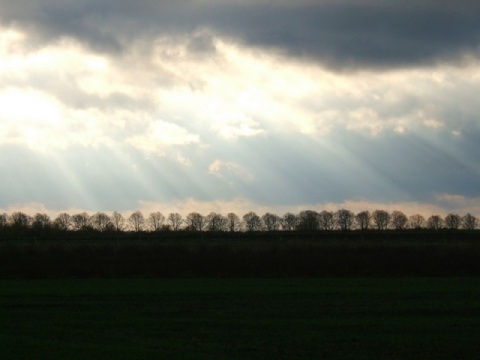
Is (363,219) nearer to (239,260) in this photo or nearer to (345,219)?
(345,219)

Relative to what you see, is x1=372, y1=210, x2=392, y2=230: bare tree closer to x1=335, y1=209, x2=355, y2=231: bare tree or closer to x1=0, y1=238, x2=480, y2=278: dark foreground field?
x1=335, y1=209, x2=355, y2=231: bare tree

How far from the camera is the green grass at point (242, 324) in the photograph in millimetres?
21391

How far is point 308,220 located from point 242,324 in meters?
160

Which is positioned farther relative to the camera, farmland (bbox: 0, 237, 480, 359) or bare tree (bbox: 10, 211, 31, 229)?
bare tree (bbox: 10, 211, 31, 229)

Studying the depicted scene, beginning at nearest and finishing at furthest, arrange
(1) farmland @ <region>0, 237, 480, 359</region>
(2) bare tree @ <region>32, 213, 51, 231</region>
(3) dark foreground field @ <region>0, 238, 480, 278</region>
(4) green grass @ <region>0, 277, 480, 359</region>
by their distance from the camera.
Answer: (4) green grass @ <region>0, 277, 480, 359</region> → (1) farmland @ <region>0, 237, 480, 359</region> → (3) dark foreground field @ <region>0, 238, 480, 278</region> → (2) bare tree @ <region>32, 213, 51, 231</region>

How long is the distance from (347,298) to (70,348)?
920 inches

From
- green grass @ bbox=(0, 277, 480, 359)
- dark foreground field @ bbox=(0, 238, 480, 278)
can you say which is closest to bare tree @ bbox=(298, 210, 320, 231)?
dark foreground field @ bbox=(0, 238, 480, 278)

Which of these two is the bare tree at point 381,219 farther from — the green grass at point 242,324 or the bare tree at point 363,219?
the green grass at point 242,324

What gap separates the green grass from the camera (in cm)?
2139

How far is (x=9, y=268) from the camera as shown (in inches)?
2960

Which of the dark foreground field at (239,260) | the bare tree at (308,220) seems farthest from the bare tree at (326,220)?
the dark foreground field at (239,260)

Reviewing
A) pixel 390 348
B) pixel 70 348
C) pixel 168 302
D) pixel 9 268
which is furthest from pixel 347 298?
pixel 9 268

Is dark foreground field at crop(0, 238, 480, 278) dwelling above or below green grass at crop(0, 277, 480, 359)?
above

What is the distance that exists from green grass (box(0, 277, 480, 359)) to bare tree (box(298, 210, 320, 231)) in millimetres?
134305
